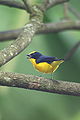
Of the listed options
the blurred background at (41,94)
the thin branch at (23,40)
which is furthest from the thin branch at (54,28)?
the thin branch at (23,40)

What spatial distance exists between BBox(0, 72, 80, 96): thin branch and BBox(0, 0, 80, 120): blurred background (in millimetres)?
2036

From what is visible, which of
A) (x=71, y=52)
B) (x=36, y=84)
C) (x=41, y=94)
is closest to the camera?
(x=36, y=84)

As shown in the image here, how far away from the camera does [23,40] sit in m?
3.36

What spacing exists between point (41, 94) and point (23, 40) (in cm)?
214

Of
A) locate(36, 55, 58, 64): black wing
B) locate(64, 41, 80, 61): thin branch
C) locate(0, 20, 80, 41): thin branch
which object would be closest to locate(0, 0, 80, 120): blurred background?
locate(0, 20, 80, 41): thin branch

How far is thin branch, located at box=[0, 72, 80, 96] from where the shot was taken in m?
2.85

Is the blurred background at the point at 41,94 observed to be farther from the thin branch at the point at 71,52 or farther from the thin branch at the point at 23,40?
the thin branch at the point at 23,40

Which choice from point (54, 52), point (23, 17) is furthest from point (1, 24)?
point (54, 52)

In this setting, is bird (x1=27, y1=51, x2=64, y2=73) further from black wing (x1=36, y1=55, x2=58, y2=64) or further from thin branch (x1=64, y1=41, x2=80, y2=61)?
thin branch (x1=64, y1=41, x2=80, y2=61)

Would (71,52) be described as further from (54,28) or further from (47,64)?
(47,64)

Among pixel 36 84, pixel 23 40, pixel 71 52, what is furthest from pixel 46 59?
pixel 71 52

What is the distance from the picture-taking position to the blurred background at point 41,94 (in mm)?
5164

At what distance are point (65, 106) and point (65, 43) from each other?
2.75 feet

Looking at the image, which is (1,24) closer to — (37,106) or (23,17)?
(23,17)
